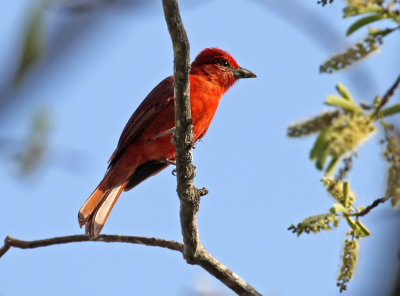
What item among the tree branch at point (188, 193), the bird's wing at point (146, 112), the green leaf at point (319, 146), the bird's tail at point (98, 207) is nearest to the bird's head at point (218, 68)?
the bird's wing at point (146, 112)

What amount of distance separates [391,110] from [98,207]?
3.86 m

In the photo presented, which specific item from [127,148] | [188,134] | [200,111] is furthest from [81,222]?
[188,134]

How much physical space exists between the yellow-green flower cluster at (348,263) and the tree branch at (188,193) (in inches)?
51.1

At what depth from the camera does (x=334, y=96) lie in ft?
5.85

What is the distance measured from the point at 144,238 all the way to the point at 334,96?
8.15 feet

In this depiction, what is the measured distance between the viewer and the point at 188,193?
3625 millimetres

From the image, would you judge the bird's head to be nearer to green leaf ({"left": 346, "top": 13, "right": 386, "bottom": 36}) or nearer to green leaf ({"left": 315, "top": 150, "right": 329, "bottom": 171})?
green leaf ({"left": 346, "top": 13, "right": 386, "bottom": 36})

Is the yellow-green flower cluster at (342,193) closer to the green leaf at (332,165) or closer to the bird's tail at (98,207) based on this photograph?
the green leaf at (332,165)

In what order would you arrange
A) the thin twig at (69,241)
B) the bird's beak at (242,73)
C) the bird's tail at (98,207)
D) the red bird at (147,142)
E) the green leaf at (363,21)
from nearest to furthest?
the green leaf at (363,21), the thin twig at (69,241), the bird's tail at (98,207), the red bird at (147,142), the bird's beak at (242,73)

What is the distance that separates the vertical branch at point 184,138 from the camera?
275 cm

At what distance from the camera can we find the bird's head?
5902mm

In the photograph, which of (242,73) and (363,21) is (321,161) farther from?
(242,73)

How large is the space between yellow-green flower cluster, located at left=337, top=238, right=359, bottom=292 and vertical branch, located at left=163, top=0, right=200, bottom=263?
1.34 metres

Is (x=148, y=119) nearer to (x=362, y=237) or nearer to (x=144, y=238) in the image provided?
(x=144, y=238)
